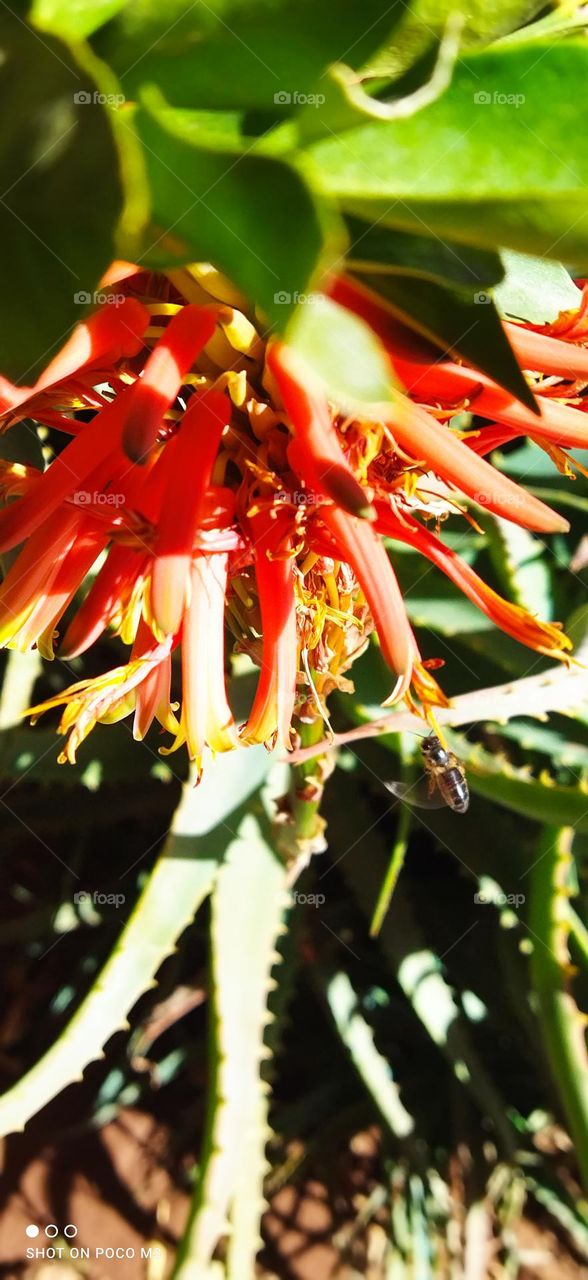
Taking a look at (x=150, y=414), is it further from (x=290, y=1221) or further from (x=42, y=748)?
(x=290, y=1221)

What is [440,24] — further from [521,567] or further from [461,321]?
[521,567]

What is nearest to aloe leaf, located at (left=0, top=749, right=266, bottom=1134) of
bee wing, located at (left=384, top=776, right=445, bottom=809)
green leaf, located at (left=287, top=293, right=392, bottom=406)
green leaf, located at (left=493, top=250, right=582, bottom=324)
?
bee wing, located at (left=384, top=776, right=445, bottom=809)

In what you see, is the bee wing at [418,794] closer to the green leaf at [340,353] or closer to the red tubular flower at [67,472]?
the red tubular flower at [67,472]

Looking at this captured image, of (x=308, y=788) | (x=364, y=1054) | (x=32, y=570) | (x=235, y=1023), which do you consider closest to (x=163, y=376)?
(x=32, y=570)

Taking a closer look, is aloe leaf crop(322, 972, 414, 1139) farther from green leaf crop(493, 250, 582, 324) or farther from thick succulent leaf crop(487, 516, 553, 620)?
green leaf crop(493, 250, 582, 324)

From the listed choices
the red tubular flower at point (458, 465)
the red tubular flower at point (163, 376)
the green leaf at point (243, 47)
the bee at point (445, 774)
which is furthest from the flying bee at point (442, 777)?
the green leaf at point (243, 47)
